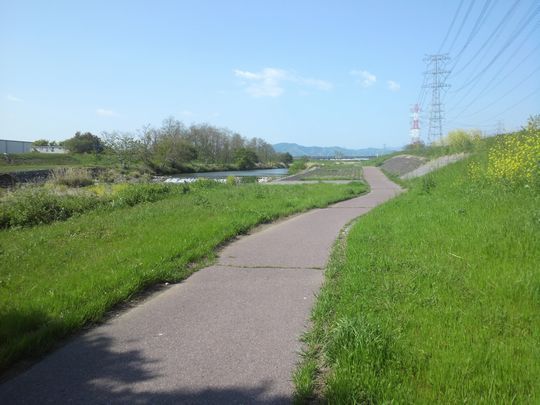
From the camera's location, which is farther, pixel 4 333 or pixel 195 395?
pixel 4 333

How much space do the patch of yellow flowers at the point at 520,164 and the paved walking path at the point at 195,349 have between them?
784 cm

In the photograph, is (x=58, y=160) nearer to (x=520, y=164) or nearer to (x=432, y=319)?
(x=520, y=164)

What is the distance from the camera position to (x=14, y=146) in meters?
77.1

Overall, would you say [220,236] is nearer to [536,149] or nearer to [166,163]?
[536,149]

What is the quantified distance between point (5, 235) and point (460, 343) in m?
9.63

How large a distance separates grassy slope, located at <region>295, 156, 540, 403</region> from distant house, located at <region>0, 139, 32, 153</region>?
8277cm

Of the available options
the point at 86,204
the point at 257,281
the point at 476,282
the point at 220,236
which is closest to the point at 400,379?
the point at 476,282

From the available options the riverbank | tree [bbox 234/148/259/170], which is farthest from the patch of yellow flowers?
tree [bbox 234/148/259/170]

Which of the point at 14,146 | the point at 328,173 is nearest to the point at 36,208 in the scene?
the point at 328,173

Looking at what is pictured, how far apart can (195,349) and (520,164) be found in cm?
1094

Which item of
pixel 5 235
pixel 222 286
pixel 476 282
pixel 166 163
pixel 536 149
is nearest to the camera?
pixel 476 282

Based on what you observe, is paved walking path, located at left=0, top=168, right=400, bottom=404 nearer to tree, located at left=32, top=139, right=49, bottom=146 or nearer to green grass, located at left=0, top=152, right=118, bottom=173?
green grass, located at left=0, top=152, right=118, bottom=173

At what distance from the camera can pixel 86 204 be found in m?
13.1

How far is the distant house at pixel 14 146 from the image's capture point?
7256 cm
